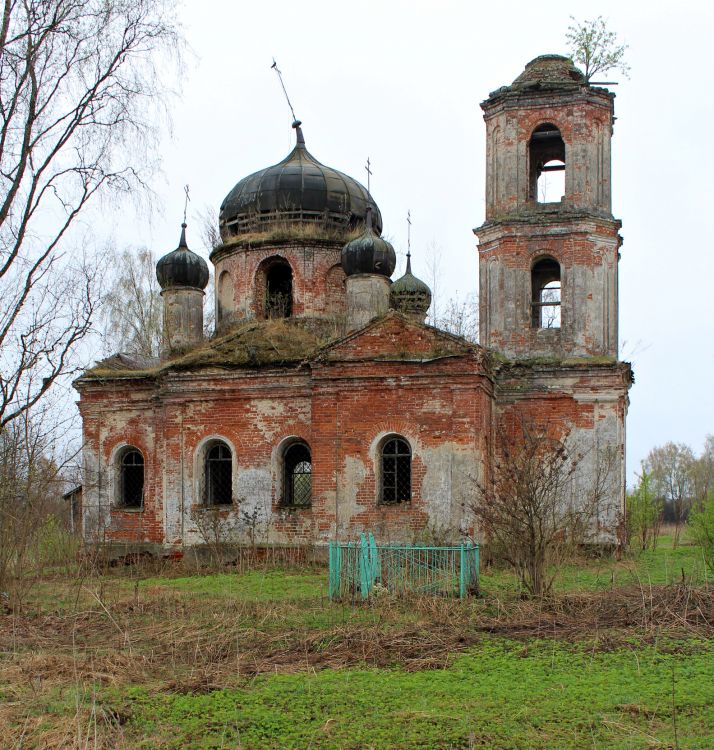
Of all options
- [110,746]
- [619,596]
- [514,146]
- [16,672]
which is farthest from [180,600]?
[514,146]

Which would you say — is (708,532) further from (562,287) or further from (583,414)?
(562,287)

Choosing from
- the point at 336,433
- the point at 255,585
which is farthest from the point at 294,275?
the point at 255,585

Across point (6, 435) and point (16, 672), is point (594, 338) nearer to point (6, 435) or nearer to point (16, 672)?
point (6, 435)

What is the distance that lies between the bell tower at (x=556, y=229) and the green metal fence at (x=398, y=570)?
6700mm

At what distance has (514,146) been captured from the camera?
1978cm

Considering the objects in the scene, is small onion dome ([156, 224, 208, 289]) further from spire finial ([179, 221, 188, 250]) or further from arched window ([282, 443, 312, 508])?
arched window ([282, 443, 312, 508])

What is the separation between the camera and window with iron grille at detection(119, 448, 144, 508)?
21.4 meters

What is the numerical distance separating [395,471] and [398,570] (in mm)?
4800

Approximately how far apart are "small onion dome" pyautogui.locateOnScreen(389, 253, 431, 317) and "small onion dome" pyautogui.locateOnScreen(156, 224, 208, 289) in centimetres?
500

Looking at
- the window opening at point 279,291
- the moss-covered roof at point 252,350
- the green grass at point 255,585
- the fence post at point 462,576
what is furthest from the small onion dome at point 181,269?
the fence post at point 462,576

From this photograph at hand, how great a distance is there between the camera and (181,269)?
866 inches

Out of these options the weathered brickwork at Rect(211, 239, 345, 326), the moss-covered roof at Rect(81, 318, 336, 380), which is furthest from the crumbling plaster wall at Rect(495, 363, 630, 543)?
the weathered brickwork at Rect(211, 239, 345, 326)

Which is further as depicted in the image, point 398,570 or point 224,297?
point 224,297

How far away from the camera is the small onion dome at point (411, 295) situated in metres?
24.9
